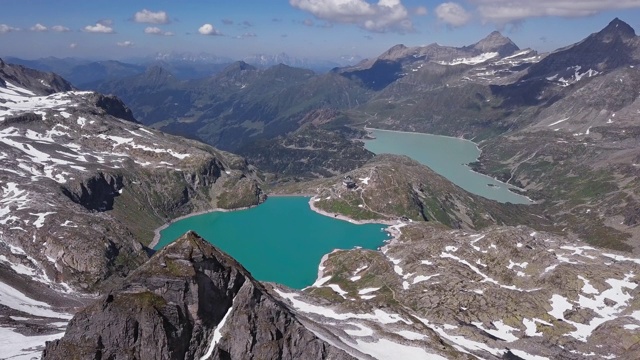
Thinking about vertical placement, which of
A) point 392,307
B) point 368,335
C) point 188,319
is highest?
point 188,319

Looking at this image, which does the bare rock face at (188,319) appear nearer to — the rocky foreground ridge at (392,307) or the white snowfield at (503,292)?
the rocky foreground ridge at (392,307)

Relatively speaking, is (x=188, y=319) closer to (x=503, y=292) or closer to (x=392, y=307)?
(x=392, y=307)

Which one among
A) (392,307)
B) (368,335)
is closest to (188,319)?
(368,335)

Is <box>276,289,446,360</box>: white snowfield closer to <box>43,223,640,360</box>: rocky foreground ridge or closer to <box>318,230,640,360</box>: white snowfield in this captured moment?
<box>318,230,640,360</box>: white snowfield

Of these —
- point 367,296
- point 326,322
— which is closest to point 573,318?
point 367,296

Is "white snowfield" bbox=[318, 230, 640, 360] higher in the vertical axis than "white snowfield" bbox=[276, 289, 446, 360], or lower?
lower

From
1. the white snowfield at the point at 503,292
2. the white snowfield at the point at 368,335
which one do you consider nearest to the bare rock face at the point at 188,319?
the white snowfield at the point at 368,335

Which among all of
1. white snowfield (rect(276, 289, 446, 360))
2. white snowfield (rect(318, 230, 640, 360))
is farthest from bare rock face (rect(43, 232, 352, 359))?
white snowfield (rect(318, 230, 640, 360))

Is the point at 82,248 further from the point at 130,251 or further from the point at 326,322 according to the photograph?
the point at 326,322
